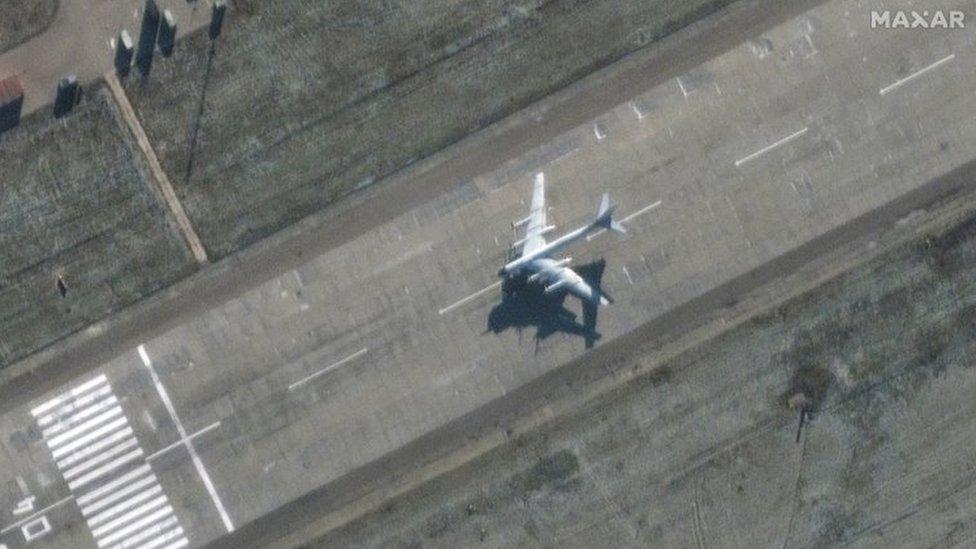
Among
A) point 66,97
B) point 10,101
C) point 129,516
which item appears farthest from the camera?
point 129,516

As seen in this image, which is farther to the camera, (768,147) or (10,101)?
(768,147)

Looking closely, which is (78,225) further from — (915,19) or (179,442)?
(915,19)

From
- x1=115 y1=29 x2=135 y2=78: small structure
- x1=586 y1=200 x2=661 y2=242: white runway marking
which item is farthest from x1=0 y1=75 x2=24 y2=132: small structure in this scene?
x1=586 y1=200 x2=661 y2=242: white runway marking

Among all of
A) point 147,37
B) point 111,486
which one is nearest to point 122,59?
point 147,37

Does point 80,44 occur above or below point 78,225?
above

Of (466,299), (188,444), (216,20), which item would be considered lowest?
(188,444)

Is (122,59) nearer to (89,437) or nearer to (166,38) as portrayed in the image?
(166,38)

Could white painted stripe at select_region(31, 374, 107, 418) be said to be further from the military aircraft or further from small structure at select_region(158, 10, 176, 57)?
the military aircraft

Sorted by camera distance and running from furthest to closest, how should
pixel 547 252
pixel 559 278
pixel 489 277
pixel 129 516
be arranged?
pixel 129 516 → pixel 489 277 → pixel 559 278 → pixel 547 252
